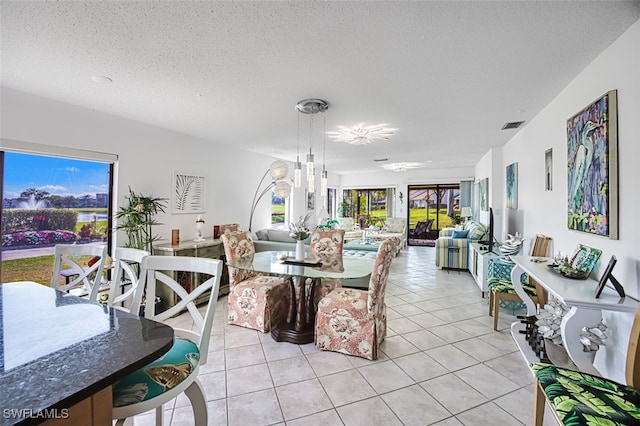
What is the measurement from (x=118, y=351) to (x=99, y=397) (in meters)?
0.15

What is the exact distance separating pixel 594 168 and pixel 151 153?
15.4 feet

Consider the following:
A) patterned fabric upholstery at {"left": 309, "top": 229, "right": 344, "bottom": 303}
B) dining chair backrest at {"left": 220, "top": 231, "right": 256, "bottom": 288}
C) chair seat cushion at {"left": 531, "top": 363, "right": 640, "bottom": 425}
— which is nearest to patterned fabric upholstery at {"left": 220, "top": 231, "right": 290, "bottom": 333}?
dining chair backrest at {"left": 220, "top": 231, "right": 256, "bottom": 288}

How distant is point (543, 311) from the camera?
2.48 meters

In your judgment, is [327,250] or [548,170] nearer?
[548,170]

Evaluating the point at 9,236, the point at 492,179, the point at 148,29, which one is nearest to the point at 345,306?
the point at 148,29

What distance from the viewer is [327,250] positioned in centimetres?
344

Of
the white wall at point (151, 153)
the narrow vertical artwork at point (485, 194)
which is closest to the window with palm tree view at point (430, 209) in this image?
the narrow vertical artwork at point (485, 194)

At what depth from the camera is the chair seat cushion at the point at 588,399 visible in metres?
1.15

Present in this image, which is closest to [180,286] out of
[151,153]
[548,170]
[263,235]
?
[151,153]

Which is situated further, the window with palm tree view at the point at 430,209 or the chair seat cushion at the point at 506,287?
the window with palm tree view at the point at 430,209

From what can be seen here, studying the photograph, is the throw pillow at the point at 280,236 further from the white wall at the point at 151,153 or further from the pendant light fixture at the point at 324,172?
the pendant light fixture at the point at 324,172

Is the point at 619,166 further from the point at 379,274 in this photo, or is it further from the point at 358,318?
the point at 358,318

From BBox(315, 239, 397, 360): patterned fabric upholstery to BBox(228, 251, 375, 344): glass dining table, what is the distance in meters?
0.20

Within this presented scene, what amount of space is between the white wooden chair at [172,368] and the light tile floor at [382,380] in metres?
0.69
